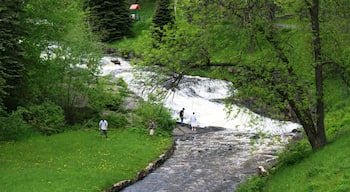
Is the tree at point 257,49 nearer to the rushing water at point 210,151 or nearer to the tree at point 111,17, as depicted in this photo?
the rushing water at point 210,151

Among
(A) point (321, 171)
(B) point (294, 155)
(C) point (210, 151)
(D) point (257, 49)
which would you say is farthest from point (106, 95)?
(A) point (321, 171)

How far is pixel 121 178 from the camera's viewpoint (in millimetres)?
19281

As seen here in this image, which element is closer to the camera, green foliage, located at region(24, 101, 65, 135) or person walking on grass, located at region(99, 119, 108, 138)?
person walking on grass, located at region(99, 119, 108, 138)

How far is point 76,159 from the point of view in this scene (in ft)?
69.7

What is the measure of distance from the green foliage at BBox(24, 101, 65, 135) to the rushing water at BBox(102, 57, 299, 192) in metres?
5.32

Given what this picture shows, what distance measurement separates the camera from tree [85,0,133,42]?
5612 centimetres

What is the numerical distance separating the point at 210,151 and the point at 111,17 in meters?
35.5

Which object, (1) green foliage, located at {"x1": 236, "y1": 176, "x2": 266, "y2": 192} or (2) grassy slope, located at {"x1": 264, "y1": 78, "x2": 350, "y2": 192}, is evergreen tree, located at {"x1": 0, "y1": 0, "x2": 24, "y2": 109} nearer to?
(1) green foliage, located at {"x1": 236, "y1": 176, "x2": 266, "y2": 192}

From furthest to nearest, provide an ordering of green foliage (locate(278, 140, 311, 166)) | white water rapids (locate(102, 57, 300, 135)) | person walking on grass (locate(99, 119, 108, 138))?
white water rapids (locate(102, 57, 300, 135)) < person walking on grass (locate(99, 119, 108, 138)) < green foliage (locate(278, 140, 311, 166))

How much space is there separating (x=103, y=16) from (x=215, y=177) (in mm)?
40667

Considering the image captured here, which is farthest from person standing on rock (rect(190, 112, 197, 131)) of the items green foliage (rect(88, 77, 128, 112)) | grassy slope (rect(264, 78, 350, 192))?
grassy slope (rect(264, 78, 350, 192))

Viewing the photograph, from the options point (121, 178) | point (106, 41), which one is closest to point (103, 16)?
point (106, 41)

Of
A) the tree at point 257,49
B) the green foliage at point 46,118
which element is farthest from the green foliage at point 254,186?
the green foliage at point 46,118

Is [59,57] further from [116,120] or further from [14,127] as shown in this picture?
[14,127]
